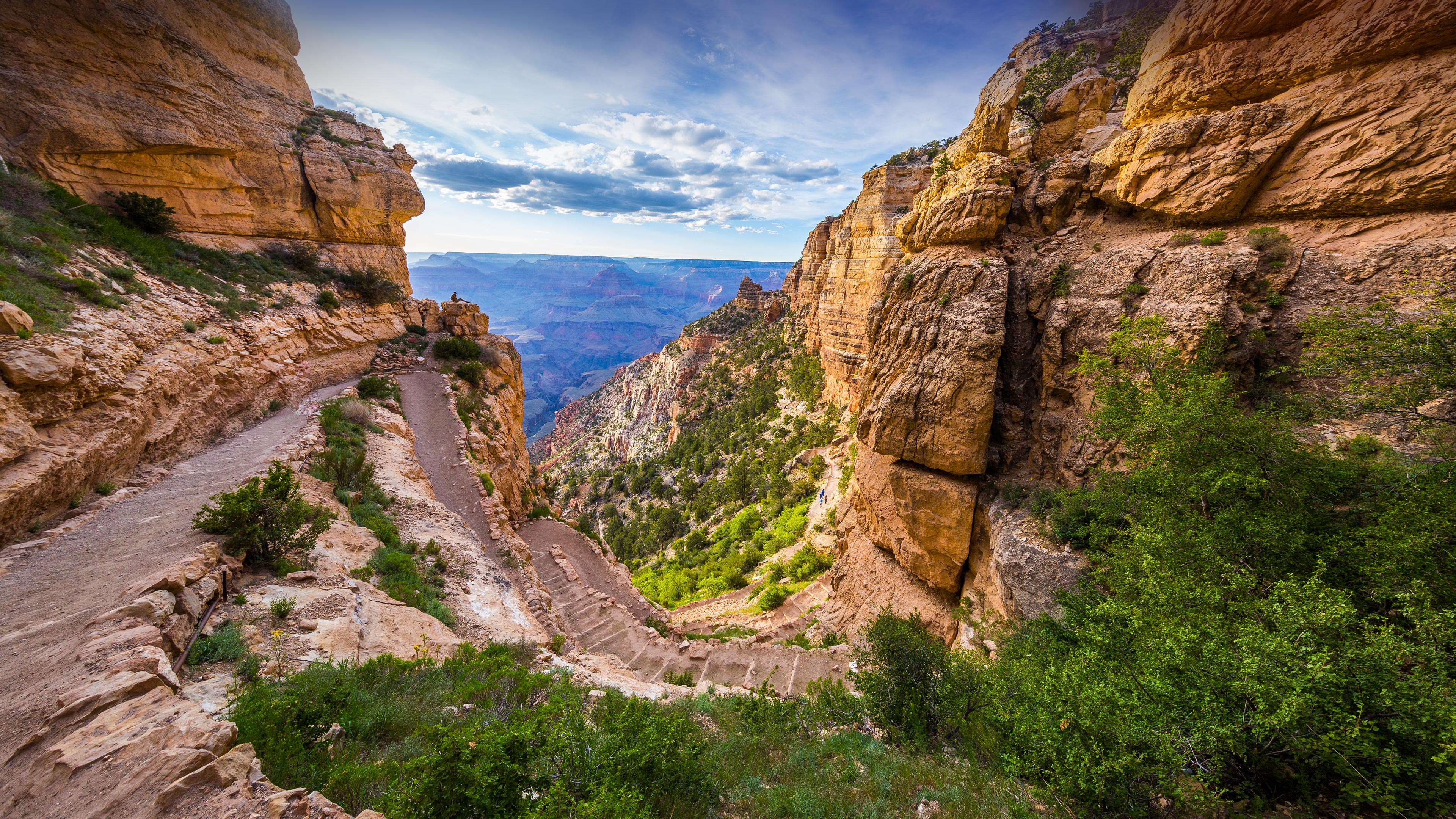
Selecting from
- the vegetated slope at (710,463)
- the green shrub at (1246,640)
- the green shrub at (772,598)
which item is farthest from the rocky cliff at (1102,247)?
the vegetated slope at (710,463)

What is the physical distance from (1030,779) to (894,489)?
744cm

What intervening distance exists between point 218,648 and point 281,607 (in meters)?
1.07

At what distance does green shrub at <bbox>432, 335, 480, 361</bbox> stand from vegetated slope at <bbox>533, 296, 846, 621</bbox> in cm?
1161

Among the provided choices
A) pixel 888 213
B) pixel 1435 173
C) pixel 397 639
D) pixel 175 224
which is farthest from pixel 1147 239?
pixel 175 224

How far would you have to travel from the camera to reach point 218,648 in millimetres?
5613

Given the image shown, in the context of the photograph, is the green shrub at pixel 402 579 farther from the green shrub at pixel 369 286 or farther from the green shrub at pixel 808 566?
the green shrub at pixel 369 286

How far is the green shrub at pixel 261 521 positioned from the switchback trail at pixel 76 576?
0.38 metres

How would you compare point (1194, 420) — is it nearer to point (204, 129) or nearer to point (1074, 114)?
point (1074, 114)

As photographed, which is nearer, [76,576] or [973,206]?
[76,576]

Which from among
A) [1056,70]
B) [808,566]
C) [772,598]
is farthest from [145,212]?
[1056,70]

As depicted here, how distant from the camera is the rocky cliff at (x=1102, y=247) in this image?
295 inches

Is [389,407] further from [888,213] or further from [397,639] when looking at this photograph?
[888,213]

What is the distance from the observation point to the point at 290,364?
649 inches

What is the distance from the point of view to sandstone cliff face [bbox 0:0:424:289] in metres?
13.8
